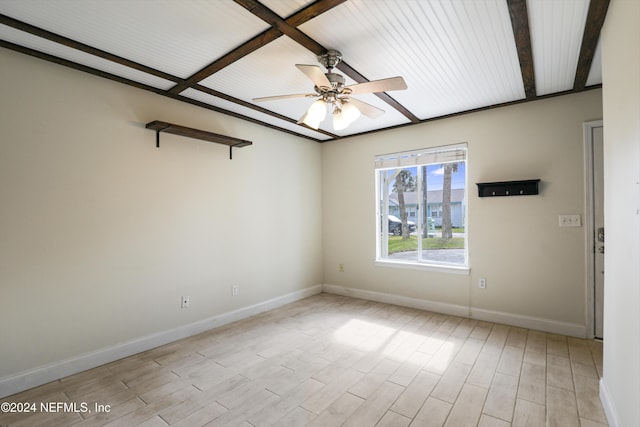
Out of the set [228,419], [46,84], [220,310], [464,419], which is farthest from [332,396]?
[46,84]

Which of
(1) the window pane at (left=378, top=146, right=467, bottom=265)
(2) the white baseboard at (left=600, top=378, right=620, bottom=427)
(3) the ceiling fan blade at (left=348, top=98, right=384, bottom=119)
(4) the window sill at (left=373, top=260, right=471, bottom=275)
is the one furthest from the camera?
(1) the window pane at (left=378, top=146, right=467, bottom=265)

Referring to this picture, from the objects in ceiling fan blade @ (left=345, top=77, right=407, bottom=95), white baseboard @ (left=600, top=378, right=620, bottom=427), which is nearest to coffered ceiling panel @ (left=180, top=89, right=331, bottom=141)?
ceiling fan blade @ (left=345, top=77, right=407, bottom=95)

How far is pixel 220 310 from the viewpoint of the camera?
11.6ft

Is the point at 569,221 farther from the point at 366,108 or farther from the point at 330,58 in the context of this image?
the point at 330,58

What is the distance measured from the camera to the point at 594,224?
302 cm

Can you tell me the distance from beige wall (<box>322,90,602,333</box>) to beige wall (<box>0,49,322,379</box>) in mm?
2260

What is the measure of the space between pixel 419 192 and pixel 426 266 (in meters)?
1.01

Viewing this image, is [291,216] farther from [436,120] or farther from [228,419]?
[228,419]

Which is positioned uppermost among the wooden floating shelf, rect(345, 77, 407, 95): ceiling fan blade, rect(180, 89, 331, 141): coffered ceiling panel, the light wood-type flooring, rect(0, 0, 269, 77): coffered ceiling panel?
rect(0, 0, 269, 77): coffered ceiling panel

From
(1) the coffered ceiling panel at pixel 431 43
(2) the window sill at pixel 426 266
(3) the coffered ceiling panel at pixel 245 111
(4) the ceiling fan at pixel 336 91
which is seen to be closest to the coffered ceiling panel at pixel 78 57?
(3) the coffered ceiling panel at pixel 245 111

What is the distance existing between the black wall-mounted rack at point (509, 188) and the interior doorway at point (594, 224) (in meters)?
0.45

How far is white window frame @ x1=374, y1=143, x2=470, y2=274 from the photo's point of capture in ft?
12.5

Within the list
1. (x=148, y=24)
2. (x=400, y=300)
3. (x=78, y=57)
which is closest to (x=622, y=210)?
(x=400, y=300)

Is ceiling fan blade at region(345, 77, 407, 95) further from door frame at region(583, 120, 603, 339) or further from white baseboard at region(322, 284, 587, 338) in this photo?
white baseboard at region(322, 284, 587, 338)
